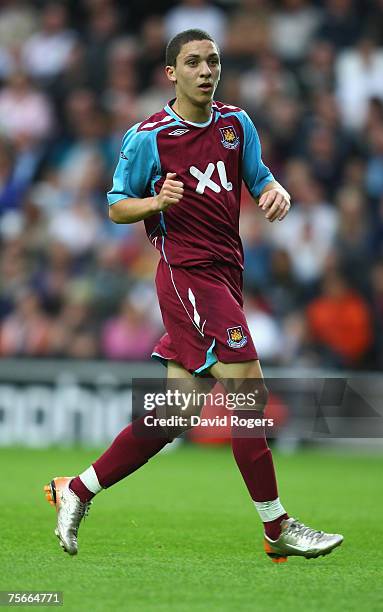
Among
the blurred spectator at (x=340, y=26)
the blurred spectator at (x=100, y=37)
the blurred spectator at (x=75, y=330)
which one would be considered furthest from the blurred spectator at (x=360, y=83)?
the blurred spectator at (x=75, y=330)

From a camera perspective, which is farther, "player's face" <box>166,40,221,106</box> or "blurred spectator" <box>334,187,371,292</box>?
"blurred spectator" <box>334,187,371,292</box>

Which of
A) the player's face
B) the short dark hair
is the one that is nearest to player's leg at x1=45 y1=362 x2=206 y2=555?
the player's face

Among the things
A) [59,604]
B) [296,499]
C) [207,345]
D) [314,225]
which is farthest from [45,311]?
[59,604]

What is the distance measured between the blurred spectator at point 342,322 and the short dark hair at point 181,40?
6.90m

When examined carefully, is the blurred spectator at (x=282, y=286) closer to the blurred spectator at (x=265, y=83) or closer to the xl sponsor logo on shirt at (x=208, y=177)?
the blurred spectator at (x=265, y=83)

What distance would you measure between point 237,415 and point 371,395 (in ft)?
21.9

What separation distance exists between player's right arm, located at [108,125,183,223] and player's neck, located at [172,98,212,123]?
0.19 m

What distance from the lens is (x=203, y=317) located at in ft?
18.6

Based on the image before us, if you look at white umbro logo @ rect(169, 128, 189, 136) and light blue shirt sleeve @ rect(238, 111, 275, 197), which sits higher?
white umbro logo @ rect(169, 128, 189, 136)

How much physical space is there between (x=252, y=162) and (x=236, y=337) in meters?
0.89

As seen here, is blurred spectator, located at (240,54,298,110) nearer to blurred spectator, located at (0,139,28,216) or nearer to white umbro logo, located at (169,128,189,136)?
blurred spectator, located at (0,139,28,216)

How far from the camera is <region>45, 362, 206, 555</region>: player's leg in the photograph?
577 cm

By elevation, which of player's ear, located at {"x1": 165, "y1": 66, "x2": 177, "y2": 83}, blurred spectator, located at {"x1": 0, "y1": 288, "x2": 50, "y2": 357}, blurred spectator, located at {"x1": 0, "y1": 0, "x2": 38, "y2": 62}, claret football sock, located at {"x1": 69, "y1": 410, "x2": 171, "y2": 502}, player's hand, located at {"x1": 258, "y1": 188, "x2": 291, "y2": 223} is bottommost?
blurred spectator, located at {"x1": 0, "y1": 288, "x2": 50, "y2": 357}

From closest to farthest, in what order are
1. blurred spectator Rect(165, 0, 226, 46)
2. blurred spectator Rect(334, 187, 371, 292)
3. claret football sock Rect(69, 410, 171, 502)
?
1. claret football sock Rect(69, 410, 171, 502)
2. blurred spectator Rect(334, 187, 371, 292)
3. blurred spectator Rect(165, 0, 226, 46)
